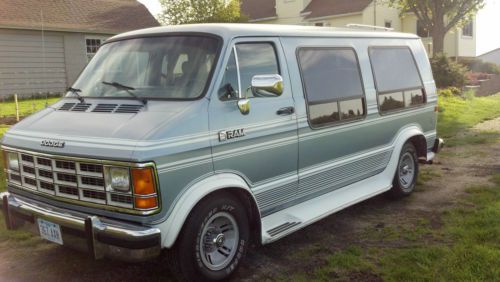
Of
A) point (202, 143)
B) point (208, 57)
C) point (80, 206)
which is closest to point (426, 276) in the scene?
point (202, 143)

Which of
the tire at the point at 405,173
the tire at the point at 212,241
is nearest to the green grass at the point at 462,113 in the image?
the tire at the point at 405,173

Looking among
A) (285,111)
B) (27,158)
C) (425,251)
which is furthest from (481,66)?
(27,158)

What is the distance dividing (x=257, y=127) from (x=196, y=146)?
734 millimetres

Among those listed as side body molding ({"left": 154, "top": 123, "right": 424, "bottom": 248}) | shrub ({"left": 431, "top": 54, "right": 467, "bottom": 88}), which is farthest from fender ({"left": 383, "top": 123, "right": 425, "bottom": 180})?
shrub ({"left": 431, "top": 54, "right": 467, "bottom": 88})

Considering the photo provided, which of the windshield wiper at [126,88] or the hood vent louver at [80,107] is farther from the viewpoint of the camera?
the hood vent louver at [80,107]

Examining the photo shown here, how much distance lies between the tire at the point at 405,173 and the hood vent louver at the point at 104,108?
3868mm

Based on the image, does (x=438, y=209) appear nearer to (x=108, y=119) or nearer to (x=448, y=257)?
(x=448, y=257)

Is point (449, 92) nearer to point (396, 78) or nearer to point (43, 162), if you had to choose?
point (396, 78)

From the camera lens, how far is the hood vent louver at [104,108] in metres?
4.21

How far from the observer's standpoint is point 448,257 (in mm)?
4582

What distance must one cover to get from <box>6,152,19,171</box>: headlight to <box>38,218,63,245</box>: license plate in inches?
26.6

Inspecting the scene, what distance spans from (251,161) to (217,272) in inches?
39.3

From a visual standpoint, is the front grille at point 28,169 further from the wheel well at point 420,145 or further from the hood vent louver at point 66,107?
the wheel well at point 420,145

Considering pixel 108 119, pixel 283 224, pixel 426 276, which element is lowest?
pixel 426 276
